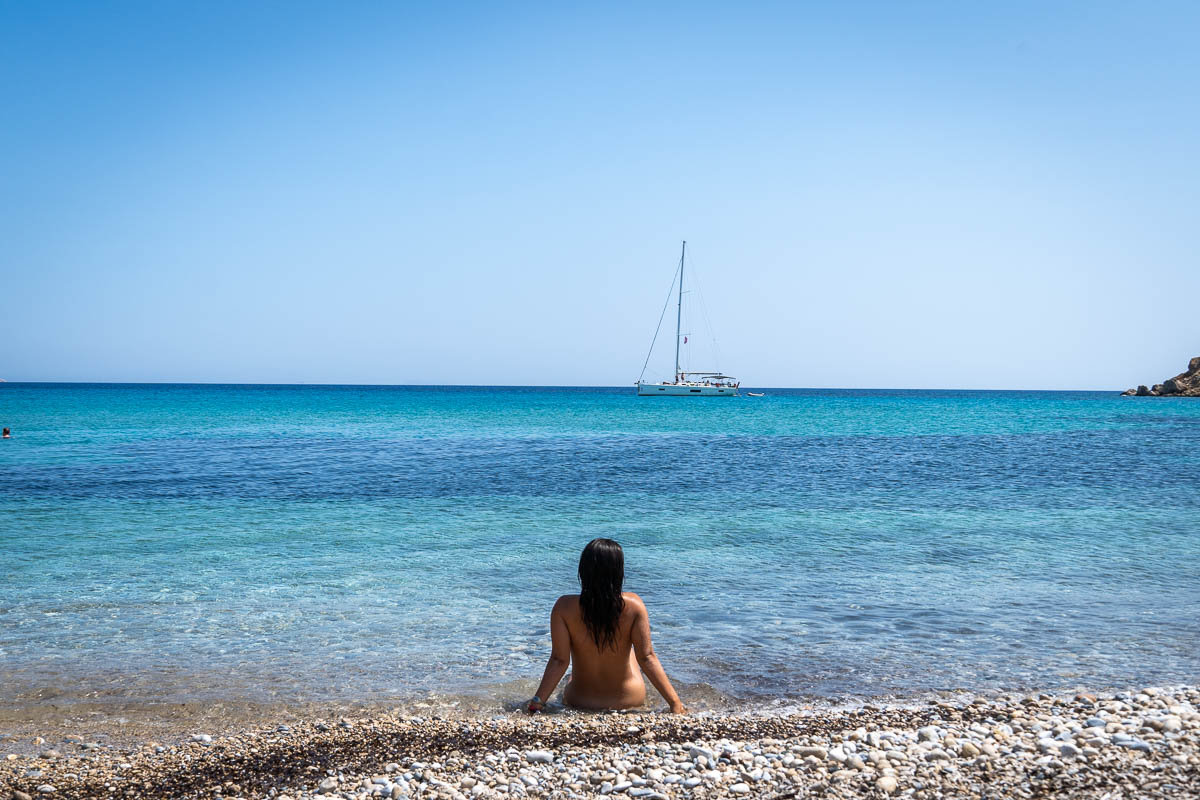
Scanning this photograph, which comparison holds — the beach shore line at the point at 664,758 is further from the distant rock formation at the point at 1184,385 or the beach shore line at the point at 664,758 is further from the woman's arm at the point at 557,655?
the distant rock formation at the point at 1184,385

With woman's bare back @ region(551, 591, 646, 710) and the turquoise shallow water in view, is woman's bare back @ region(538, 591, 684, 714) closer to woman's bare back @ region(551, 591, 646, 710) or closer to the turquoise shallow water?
woman's bare back @ region(551, 591, 646, 710)

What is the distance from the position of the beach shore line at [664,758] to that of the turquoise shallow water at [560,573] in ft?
4.16

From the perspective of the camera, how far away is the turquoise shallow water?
758 cm

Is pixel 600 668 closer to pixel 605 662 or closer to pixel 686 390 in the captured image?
pixel 605 662

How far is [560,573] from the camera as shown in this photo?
11.8m

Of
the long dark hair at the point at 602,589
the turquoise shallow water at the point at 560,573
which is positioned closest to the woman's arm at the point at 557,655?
the long dark hair at the point at 602,589

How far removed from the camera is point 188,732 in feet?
20.0

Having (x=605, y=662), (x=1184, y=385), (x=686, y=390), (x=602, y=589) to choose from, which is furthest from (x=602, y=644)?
(x=1184, y=385)

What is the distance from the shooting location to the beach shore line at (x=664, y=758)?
4465 millimetres

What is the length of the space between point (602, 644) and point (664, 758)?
137cm

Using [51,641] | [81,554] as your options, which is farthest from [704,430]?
[51,641]

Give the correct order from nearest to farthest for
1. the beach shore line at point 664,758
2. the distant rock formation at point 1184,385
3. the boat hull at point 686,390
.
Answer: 1. the beach shore line at point 664,758
2. the boat hull at point 686,390
3. the distant rock formation at point 1184,385

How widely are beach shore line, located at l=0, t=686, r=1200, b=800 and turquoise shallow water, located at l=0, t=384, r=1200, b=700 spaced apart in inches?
49.9

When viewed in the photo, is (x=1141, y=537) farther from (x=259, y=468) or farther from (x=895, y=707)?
(x=259, y=468)
